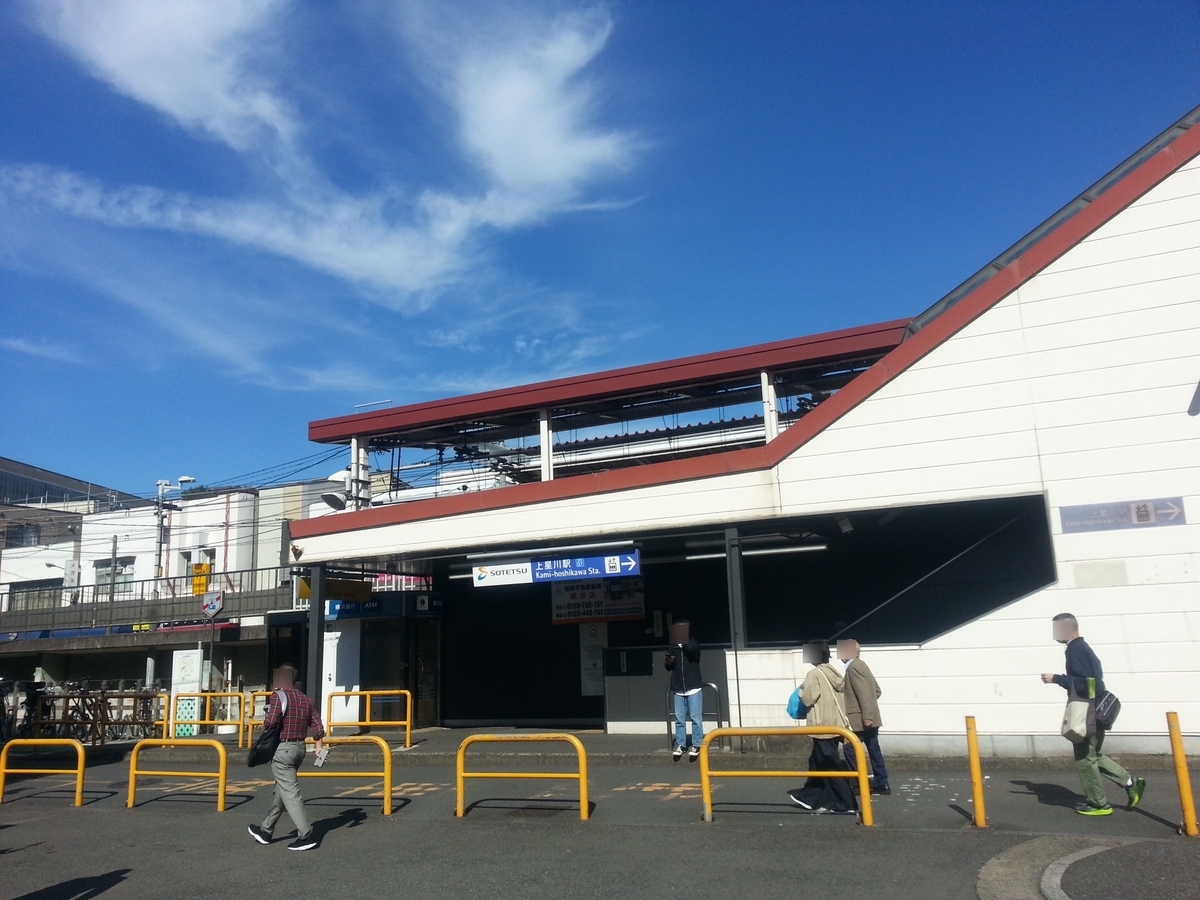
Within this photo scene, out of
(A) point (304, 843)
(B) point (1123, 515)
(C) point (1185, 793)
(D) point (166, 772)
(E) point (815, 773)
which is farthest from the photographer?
(B) point (1123, 515)

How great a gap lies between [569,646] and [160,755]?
757 cm

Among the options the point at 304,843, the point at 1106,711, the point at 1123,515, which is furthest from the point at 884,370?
the point at 304,843

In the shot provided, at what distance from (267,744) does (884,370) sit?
8.82 metres

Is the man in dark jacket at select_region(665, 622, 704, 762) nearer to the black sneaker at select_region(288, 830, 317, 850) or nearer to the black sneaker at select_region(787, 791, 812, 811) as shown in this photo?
the black sneaker at select_region(787, 791, 812, 811)

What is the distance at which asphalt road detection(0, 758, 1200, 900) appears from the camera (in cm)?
660

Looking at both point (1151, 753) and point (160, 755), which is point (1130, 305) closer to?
point (1151, 753)

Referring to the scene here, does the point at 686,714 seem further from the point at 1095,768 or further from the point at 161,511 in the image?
the point at 161,511

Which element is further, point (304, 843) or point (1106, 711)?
point (304, 843)

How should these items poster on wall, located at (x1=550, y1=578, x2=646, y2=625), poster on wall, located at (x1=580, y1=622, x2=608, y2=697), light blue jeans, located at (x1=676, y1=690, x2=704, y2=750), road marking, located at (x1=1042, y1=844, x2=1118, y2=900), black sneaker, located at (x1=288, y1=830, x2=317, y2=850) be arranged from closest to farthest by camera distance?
road marking, located at (x1=1042, y1=844, x2=1118, y2=900) → black sneaker, located at (x1=288, y1=830, x2=317, y2=850) → light blue jeans, located at (x1=676, y1=690, x2=704, y2=750) → poster on wall, located at (x1=550, y1=578, x2=646, y2=625) → poster on wall, located at (x1=580, y1=622, x2=608, y2=697)

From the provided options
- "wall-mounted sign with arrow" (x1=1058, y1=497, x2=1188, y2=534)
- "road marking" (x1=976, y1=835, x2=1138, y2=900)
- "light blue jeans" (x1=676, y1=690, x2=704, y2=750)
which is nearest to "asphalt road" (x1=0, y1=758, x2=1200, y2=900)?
"road marking" (x1=976, y1=835, x2=1138, y2=900)

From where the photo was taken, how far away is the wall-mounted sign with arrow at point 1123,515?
35.7ft

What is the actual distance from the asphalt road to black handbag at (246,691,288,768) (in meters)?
0.82

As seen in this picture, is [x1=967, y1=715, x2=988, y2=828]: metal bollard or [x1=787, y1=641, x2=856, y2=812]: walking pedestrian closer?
[x1=967, y1=715, x2=988, y2=828]: metal bollard

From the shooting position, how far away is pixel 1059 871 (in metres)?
6.48
